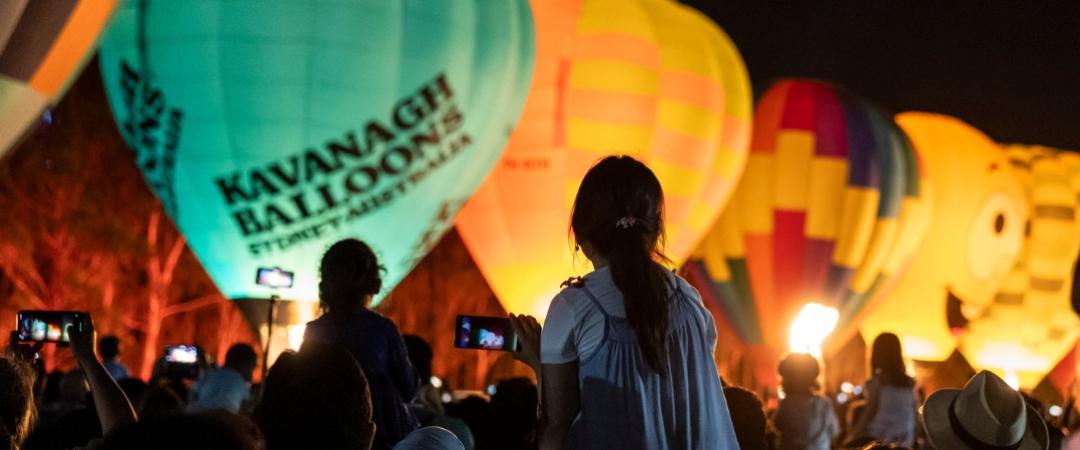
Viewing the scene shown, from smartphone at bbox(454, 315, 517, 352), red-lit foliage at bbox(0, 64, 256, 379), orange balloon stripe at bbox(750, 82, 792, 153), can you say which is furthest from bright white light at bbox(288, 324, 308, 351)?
red-lit foliage at bbox(0, 64, 256, 379)

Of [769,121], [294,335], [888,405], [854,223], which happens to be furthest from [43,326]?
[854,223]

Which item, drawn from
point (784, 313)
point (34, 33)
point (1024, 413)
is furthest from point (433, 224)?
point (1024, 413)

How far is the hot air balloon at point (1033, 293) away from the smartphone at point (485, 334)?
20.7 metres

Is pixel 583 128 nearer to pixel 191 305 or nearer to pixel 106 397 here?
pixel 106 397

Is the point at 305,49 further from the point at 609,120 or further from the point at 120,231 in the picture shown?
the point at 120,231

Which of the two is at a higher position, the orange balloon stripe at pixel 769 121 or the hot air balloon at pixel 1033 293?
the orange balloon stripe at pixel 769 121

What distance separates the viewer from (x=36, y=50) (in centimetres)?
920

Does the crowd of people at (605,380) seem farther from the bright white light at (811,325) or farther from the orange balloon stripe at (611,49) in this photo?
the orange balloon stripe at (611,49)

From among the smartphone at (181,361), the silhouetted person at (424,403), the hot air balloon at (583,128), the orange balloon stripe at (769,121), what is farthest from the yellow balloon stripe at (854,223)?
the silhouetted person at (424,403)

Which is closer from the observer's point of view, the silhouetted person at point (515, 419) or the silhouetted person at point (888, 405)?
the silhouetted person at point (515, 419)

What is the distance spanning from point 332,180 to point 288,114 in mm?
590

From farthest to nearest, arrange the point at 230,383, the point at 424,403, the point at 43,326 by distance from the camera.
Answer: the point at 230,383
the point at 424,403
the point at 43,326

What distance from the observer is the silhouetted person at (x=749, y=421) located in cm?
399

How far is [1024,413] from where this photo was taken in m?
3.21
